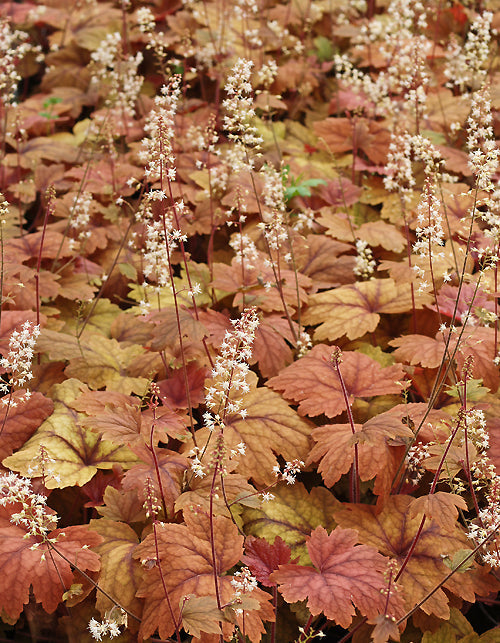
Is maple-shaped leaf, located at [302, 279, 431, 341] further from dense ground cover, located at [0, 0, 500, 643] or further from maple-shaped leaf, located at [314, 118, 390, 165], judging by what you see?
maple-shaped leaf, located at [314, 118, 390, 165]

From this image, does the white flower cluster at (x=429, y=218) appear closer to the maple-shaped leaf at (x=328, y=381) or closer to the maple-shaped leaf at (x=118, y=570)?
the maple-shaped leaf at (x=328, y=381)

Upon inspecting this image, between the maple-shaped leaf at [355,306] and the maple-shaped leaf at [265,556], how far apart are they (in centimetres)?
121

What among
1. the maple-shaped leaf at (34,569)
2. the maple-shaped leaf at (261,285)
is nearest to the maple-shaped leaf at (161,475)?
the maple-shaped leaf at (34,569)

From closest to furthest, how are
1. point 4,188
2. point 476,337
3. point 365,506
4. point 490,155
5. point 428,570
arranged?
point 490,155
point 428,570
point 365,506
point 476,337
point 4,188

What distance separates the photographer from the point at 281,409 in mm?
2830

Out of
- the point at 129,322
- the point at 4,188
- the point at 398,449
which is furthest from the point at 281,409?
the point at 4,188

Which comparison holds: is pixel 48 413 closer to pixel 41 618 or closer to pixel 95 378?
pixel 95 378

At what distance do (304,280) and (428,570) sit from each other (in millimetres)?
1681

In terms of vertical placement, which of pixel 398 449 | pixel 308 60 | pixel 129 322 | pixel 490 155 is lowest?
pixel 129 322

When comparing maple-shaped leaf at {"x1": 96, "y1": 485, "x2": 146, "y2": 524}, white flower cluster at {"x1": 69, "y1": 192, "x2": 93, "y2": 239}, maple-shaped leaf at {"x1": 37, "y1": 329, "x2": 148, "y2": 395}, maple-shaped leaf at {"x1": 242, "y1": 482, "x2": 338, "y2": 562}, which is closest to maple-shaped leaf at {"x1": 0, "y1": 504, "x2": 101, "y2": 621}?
maple-shaped leaf at {"x1": 96, "y1": 485, "x2": 146, "y2": 524}

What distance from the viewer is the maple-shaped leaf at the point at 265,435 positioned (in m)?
2.63

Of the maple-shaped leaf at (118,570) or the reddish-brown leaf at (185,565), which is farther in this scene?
the maple-shaped leaf at (118,570)

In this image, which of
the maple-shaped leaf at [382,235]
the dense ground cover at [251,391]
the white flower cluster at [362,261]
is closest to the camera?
the dense ground cover at [251,391]

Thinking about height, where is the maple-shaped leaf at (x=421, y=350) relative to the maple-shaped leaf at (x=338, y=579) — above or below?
above
